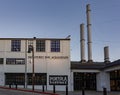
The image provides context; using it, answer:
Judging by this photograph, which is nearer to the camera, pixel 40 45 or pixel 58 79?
pixel 58 79

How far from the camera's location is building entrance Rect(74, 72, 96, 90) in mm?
57562

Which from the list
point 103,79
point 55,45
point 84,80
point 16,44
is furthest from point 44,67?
point 103,79

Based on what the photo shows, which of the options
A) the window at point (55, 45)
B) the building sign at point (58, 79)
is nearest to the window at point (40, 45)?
the window at point (55, 45)

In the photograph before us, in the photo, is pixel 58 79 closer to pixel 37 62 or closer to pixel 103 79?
pixel 37 62

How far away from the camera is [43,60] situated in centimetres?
5397

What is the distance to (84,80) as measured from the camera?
2307 inches

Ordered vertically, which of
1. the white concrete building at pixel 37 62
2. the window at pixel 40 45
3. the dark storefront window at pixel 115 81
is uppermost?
the window at pixel 40 45

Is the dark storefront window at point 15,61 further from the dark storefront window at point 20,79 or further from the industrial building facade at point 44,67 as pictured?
the dark storefront window at point 20,79

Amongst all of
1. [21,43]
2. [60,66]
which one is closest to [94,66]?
[60,66]

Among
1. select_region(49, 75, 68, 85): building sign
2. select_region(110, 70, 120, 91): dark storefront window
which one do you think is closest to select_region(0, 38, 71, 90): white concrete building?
select_region(49, 75, 68, 85): building sign

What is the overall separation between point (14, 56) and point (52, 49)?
7204 mm

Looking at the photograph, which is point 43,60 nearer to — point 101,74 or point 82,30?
point 101,74

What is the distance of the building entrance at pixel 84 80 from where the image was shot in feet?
189

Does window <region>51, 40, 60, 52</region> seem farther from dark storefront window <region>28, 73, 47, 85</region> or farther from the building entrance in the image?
the building entrance
